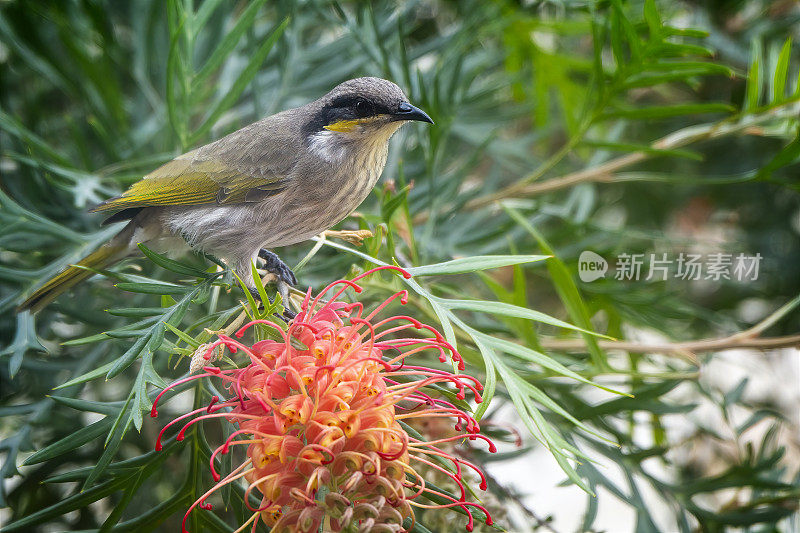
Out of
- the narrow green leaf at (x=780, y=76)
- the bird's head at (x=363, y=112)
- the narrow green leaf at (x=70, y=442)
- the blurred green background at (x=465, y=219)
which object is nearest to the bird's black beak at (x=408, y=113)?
the bird's head at (x=363, y=112)

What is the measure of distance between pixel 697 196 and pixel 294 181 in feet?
4.78

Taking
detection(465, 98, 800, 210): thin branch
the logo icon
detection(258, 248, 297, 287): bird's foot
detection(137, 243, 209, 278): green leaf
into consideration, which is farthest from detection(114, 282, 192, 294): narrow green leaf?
the logo icon

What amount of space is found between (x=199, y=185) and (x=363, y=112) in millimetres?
258

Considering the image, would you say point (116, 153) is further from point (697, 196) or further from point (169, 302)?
point (697, 196)

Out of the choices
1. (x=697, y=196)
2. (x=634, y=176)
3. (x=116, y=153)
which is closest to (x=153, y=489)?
(x=116, y=153)

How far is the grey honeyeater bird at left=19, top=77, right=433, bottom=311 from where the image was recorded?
85 cm

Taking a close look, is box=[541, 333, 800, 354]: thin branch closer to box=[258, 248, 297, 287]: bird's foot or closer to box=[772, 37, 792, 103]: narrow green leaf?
box=[772, 37, 792, 103]: narrow green leaf

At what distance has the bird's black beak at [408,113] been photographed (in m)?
0.75

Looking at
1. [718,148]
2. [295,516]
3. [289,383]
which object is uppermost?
[718,148]

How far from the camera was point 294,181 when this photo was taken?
887mm

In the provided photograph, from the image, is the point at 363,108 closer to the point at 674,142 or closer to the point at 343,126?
the point at 343,126

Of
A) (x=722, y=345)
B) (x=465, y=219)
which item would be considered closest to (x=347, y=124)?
(x=465, y=219)

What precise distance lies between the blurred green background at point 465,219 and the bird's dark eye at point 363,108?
12cm

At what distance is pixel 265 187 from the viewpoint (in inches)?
35.5
